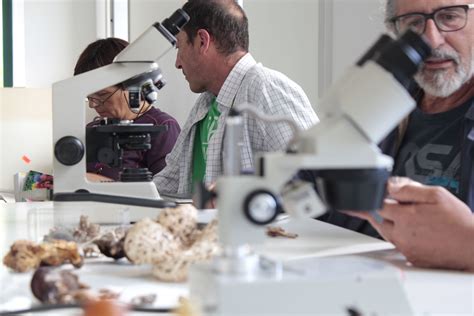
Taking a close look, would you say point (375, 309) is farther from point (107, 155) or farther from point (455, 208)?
point (107, 155)

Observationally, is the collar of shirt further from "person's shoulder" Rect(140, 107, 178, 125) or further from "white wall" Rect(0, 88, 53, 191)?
"white wall" Rect(0, 88, 53, 191)

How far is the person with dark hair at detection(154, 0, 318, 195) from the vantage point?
279 centimetres

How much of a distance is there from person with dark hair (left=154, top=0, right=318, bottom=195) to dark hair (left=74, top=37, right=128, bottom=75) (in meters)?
0.47

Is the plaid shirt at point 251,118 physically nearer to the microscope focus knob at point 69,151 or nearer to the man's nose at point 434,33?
the microscope focus knob at point 69,151

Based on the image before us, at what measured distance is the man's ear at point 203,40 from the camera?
3170 mm

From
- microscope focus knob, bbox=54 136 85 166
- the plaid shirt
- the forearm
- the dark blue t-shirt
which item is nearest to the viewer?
the forearm

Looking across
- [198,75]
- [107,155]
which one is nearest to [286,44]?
[198,75]

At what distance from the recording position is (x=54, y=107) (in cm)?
209

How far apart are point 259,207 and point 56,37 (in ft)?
14.4

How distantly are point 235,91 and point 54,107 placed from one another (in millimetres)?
1007

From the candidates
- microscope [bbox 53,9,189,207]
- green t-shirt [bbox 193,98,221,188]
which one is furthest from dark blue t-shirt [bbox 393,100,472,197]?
green t-shirt [bbox 193,98,221,188]

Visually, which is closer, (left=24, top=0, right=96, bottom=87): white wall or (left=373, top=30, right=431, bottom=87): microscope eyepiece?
(left=373, top=30, right=431, bottom=87): microscope eyepiece

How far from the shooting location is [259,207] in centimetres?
85

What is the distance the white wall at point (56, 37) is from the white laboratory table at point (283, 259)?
10.3 ft
